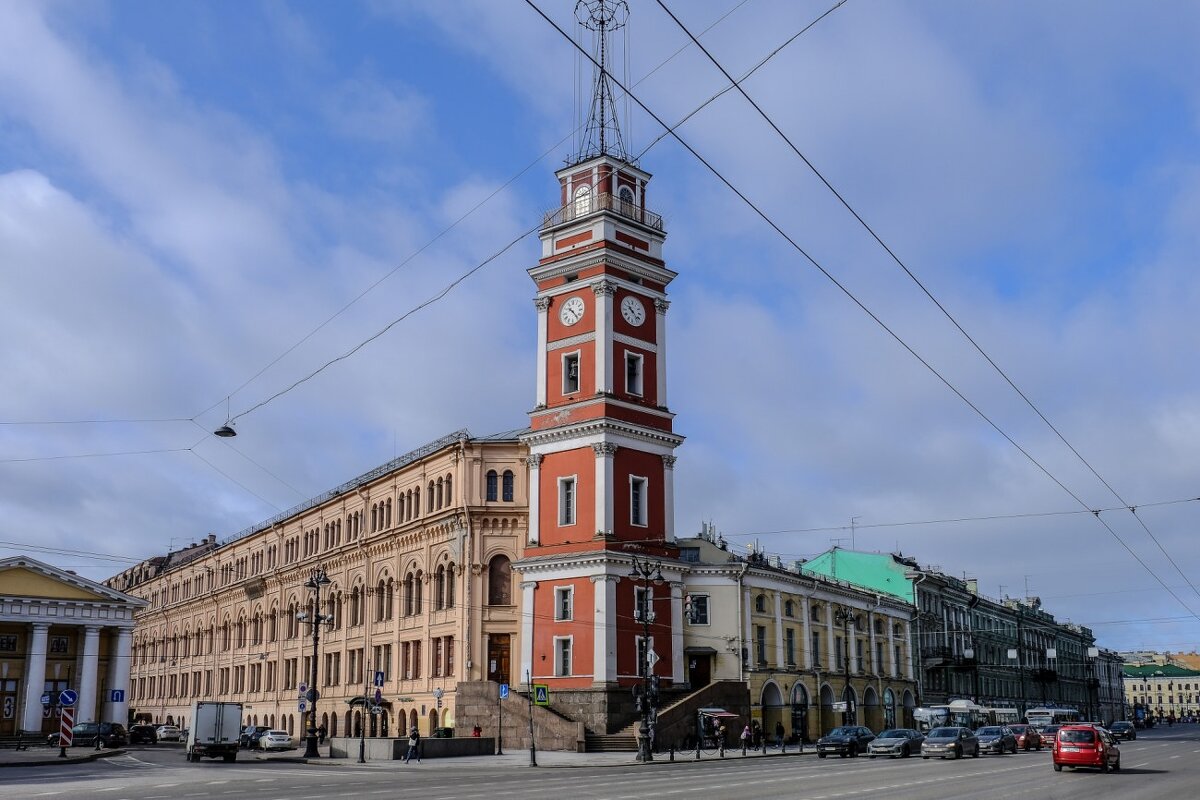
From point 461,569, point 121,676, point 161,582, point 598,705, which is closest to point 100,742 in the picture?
point 121,676

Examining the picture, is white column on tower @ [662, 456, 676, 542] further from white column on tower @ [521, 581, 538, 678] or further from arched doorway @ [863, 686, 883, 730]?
arched doorway @ [863, 686, 883, 730]

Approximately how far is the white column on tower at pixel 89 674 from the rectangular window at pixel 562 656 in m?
36.7

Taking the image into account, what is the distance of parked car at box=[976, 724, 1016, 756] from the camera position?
165ft

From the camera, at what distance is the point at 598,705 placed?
51.0 metres

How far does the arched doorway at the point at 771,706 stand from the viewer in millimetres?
61719

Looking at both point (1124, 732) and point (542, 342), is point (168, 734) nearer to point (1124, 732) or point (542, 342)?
point (542, 342)

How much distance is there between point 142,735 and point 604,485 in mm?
36815

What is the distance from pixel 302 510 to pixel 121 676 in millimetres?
15742

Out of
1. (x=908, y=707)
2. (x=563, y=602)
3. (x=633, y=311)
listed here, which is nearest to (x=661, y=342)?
(x=633, y=311)

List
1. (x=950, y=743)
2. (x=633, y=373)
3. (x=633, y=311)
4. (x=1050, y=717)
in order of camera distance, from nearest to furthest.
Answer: (x=950, y=743) → (x=633, y=373) → (x=633, y=311) → (x=1050, y=717)

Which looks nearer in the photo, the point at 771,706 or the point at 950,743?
the point at 950,743

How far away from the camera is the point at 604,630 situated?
52.1 metres

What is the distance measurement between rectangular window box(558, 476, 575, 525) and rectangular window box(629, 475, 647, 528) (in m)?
2.85

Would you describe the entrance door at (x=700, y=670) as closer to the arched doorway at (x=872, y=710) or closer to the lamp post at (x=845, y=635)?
the lamp post at (x=845, y=635)
